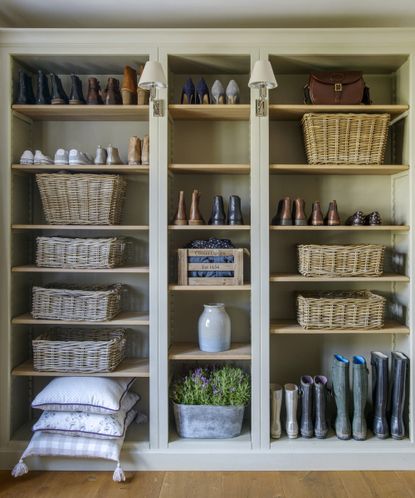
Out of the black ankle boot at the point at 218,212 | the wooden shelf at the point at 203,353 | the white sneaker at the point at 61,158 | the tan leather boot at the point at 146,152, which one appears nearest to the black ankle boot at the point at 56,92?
the white sneaker at the point at 61,158

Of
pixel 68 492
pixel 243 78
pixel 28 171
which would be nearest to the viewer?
pixel 68 492

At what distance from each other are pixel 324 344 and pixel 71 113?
6.83ft

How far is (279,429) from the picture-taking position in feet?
8.09

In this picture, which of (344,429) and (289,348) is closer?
(344,429)

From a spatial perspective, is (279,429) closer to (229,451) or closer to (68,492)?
(229,451)

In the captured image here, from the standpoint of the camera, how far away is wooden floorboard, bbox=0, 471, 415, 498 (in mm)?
2148

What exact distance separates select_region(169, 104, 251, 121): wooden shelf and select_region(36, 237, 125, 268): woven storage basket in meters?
0.83

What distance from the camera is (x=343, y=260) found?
2410mm

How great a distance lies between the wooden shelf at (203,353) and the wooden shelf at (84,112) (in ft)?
4.52

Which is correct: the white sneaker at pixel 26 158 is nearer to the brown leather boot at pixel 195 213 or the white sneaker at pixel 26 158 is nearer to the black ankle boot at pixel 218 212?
the brown leather boot at pixel 195 213

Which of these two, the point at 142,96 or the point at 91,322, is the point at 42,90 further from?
the point at 91,322

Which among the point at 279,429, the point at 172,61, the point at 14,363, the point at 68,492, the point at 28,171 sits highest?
the point at 172,61

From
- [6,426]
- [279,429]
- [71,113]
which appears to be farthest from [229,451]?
[71,113]

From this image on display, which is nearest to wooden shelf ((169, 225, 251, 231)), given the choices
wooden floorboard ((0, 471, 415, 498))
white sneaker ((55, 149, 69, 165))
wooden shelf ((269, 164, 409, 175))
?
wooden shelf ((269, 164, 409, 175))
